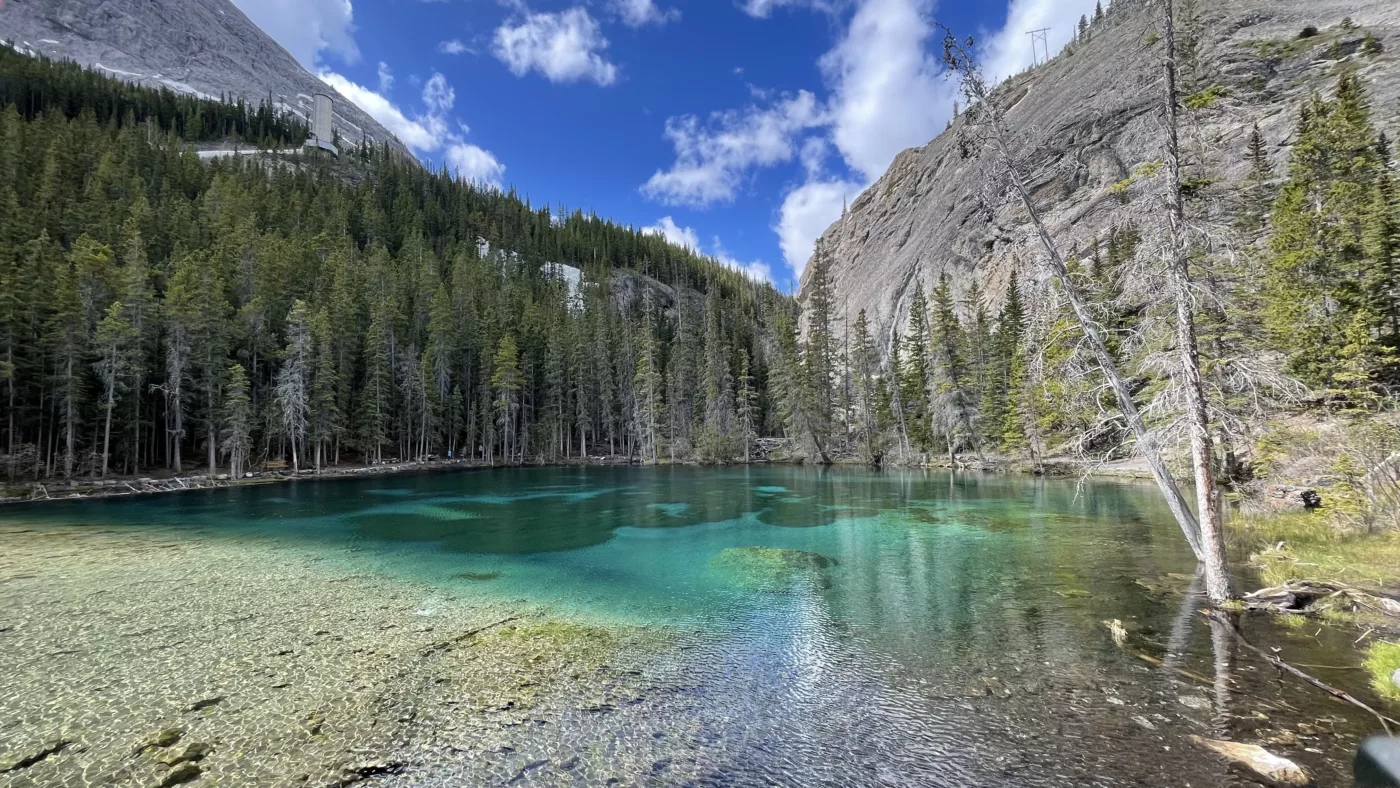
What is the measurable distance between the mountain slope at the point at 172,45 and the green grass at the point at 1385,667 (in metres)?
187

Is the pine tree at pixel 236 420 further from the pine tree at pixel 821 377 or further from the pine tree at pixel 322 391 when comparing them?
the pine tree at pixel 821 377

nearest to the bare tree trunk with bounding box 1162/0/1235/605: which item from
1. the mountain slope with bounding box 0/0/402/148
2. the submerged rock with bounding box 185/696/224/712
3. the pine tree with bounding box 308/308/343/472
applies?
the submerged rock with bounding box 185/696/224/712

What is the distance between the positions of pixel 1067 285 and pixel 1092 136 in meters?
57.0

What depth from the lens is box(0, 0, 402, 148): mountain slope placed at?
12288cm

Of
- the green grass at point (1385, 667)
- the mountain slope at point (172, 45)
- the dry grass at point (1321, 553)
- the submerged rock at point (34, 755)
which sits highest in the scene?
the mountain slope at point (172, 45)

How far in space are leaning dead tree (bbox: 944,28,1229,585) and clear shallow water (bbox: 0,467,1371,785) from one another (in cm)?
164

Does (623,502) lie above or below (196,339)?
below

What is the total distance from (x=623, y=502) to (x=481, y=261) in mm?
73530

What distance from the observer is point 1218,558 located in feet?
30.3

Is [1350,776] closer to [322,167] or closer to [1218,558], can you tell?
[1218,558]

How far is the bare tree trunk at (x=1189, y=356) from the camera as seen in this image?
911 cm

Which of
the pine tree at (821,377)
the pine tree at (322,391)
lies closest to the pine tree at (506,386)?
the pine tree at (322,391)

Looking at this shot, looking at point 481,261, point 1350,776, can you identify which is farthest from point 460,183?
point 1350,776

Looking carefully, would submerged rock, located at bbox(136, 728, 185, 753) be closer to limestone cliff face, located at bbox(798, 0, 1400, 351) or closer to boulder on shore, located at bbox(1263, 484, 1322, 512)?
limestone cliff face, located at bbox(798, 0, 1400, 351)
